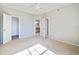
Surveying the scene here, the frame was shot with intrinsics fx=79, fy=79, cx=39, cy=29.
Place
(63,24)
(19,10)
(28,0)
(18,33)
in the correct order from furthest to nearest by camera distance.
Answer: (63,24), (18,33), (19,10), (28,0)

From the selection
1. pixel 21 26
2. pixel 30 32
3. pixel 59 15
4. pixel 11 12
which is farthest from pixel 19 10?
pixel 59 15

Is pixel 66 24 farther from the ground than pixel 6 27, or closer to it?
farther from the ground

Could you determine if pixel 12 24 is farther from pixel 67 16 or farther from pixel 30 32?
pixel 67 16

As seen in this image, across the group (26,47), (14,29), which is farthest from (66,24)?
(14,29)

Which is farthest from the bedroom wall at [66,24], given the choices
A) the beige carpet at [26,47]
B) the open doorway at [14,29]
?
the open doorway at [14,29]

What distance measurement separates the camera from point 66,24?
3.74 m

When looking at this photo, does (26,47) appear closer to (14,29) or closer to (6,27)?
(14,29)

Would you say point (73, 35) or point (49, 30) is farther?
point (49, 30)

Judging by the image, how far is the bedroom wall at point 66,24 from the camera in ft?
10.7

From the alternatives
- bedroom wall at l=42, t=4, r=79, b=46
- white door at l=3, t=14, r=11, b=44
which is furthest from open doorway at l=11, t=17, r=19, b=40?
bedroom wall at l=42, t=4, r=79, b=46

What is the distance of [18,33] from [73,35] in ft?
7.91

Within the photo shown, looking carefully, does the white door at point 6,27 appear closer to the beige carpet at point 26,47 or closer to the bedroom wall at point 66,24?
the beige carpet at point 26,47

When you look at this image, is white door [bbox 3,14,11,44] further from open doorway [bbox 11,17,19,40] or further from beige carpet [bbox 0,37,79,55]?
beige carpet [bbox 0,37,79,55]

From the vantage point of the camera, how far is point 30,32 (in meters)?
3.93
